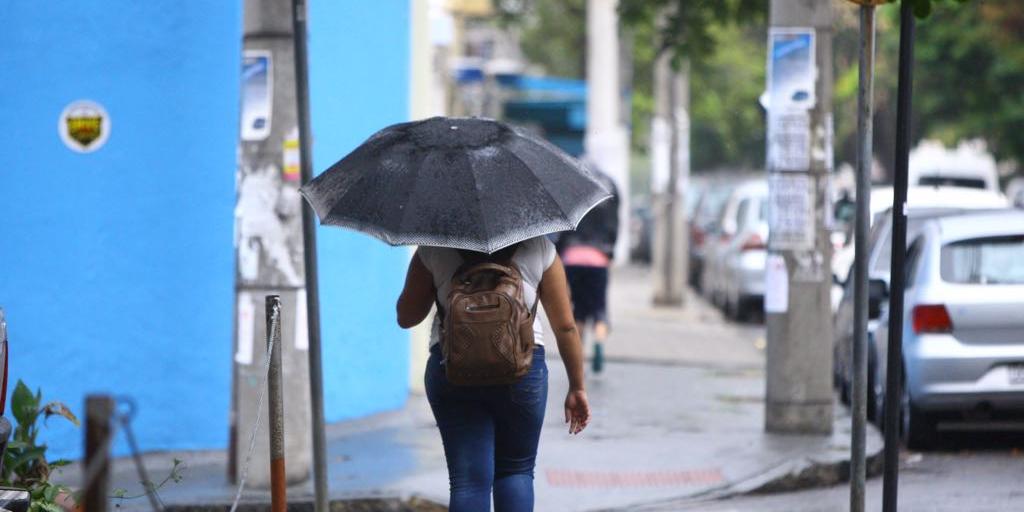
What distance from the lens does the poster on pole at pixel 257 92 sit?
8102 mm

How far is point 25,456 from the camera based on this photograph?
21.9 feet

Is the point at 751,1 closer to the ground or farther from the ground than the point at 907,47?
farther from the ground

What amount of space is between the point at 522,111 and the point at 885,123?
16918mm

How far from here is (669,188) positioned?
24078mm

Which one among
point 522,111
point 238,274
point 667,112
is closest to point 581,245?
point 238,274

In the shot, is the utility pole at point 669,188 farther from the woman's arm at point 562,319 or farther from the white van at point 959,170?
the woman's arm at point 562,319

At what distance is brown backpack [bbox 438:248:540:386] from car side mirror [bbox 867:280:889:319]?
534 centimetres

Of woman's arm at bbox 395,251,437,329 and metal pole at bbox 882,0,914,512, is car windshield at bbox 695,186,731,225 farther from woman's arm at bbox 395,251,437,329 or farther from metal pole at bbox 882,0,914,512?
woman's arm at bbox 395,251,437,329

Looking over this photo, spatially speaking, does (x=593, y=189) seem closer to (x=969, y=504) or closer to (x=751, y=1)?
(x=969, y=504)

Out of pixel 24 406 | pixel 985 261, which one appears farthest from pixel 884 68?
pixel 24 406

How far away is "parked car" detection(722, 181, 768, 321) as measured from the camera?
2045 centimetres

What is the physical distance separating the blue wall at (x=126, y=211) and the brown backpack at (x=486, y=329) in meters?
4.07

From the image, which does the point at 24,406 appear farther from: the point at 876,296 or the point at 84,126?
the point at 876,296

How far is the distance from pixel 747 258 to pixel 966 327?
10.4 metres
